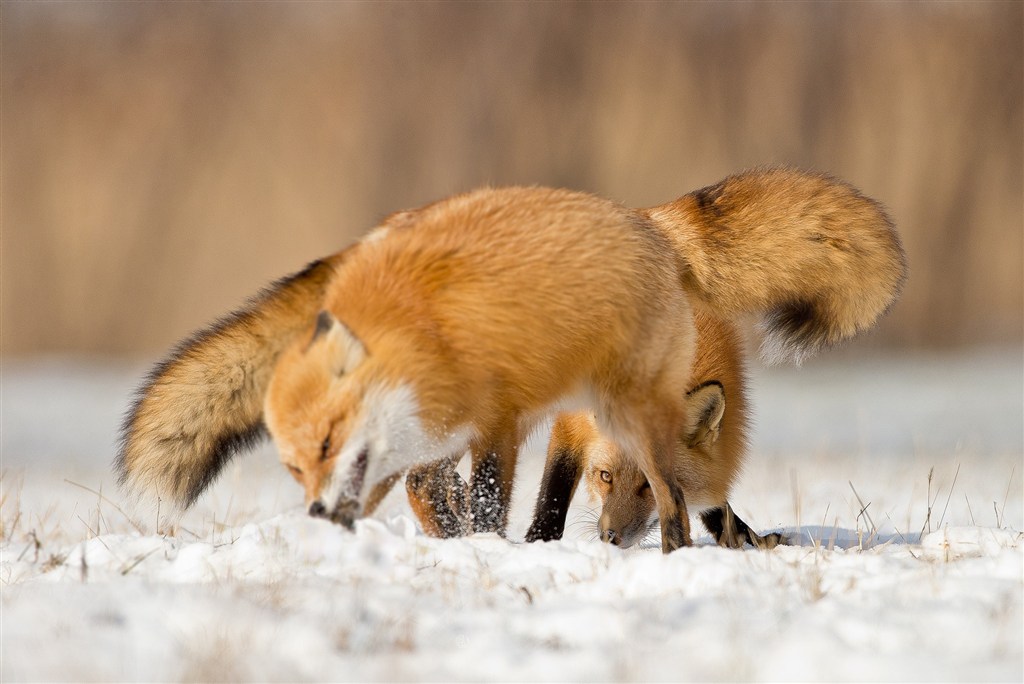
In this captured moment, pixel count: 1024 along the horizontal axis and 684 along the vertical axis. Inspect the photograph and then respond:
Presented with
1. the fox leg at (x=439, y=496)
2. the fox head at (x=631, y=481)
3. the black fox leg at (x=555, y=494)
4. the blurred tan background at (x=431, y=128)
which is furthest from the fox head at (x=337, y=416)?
the blurred tan background at (x=431, y=128)

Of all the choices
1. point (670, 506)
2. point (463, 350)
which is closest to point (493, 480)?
point (670, 506)

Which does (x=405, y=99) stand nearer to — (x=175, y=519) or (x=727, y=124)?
(x=727, y=124)

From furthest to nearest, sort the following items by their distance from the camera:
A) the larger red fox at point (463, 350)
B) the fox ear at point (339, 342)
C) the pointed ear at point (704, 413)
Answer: the pointed ear at point (704, 413) < the larger red fox at point (463, 350) < the fox ear at point (339, 342)

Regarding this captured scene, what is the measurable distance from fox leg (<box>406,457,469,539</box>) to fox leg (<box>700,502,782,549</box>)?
1.54 meters

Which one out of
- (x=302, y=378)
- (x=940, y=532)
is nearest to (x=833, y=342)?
(x=940, y=532)

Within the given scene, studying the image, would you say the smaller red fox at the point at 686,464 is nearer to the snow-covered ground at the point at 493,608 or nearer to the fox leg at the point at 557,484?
the fox leg at the point at 557,484

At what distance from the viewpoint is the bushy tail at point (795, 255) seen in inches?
214

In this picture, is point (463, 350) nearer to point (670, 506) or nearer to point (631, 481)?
point (670, 506)

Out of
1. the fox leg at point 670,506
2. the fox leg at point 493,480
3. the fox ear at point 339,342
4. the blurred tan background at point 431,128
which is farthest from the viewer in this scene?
the blurred tan background at point 431,128

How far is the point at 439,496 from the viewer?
5.45m

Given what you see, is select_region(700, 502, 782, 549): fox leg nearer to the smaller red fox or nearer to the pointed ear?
the smaller red fox

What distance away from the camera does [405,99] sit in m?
Result: 17.1

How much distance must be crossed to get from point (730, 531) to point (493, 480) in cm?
160

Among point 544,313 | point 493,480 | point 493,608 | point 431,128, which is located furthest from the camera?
point 431,128
